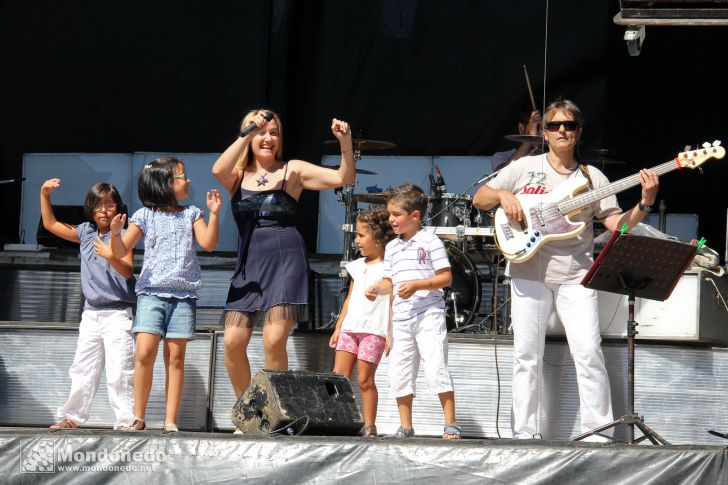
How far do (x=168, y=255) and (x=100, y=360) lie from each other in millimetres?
804

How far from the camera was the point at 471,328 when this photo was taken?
9242 millimetres

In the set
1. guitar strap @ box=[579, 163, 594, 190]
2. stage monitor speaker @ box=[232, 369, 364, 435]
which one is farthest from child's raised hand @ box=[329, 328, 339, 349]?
guitar strap @ box=[579, 163, 594, 190]

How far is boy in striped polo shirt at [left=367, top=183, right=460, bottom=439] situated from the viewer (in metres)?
6.24

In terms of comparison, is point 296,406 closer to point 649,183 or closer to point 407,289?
point 407,289

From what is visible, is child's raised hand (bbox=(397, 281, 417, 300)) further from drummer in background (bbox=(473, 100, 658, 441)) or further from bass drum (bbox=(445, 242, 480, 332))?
bass drum (bbox=(445, 242, 480, 332))

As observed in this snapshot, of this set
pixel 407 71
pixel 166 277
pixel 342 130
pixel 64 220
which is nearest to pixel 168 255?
pixel 166 277

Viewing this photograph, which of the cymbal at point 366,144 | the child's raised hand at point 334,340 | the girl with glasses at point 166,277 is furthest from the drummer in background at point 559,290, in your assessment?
the cymbal at point 366,144

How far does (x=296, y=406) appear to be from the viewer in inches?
229

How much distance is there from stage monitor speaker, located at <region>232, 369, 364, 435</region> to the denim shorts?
61 cm

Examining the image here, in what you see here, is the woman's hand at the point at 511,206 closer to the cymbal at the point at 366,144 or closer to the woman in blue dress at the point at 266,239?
the woman in blue dress at the point at 266,239

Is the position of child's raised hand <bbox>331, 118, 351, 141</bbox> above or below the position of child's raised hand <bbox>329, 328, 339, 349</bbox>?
above

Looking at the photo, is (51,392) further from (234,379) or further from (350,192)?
(350,192)

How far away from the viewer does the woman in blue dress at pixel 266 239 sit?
6.39 m

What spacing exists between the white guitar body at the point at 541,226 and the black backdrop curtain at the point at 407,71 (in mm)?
3467
